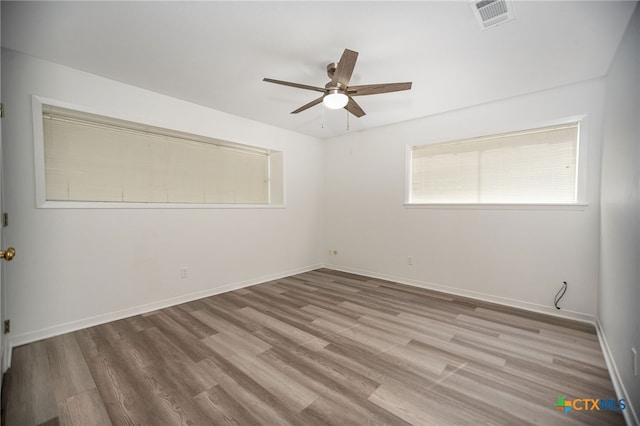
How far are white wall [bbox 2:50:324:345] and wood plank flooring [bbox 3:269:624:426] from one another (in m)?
0.28

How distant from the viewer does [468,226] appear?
3586 millimetres

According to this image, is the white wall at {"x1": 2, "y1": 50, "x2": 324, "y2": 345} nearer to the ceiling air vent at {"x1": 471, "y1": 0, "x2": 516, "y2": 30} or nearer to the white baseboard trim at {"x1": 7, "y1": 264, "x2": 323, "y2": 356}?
the white baseboard trim at {"x1": 7, "y1": 264, "x2": 323, "y2": 356}

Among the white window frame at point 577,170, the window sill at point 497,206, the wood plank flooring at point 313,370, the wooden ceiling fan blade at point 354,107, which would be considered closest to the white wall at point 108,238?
the wood plank flooring at point 313,370

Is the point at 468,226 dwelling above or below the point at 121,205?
below

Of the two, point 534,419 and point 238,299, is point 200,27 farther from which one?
point 534,419

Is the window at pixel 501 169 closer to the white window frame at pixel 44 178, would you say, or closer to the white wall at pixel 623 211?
the white wall at pixel 623 211

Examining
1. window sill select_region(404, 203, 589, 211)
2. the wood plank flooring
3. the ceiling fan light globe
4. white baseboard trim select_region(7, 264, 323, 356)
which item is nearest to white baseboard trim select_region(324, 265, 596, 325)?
the wood plank flooring

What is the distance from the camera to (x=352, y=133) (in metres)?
4.86

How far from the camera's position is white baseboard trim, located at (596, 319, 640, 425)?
145 centimetres

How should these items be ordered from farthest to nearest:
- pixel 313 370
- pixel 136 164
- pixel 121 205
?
pixel 136 164 < pixel 121 205 < pixel 313 370

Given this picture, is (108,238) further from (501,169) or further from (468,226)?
(501,169)

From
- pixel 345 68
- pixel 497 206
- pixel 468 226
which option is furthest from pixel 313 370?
pixel 497 206

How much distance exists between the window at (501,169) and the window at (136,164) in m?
2.79

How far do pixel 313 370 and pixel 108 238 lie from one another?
8.30 ft
